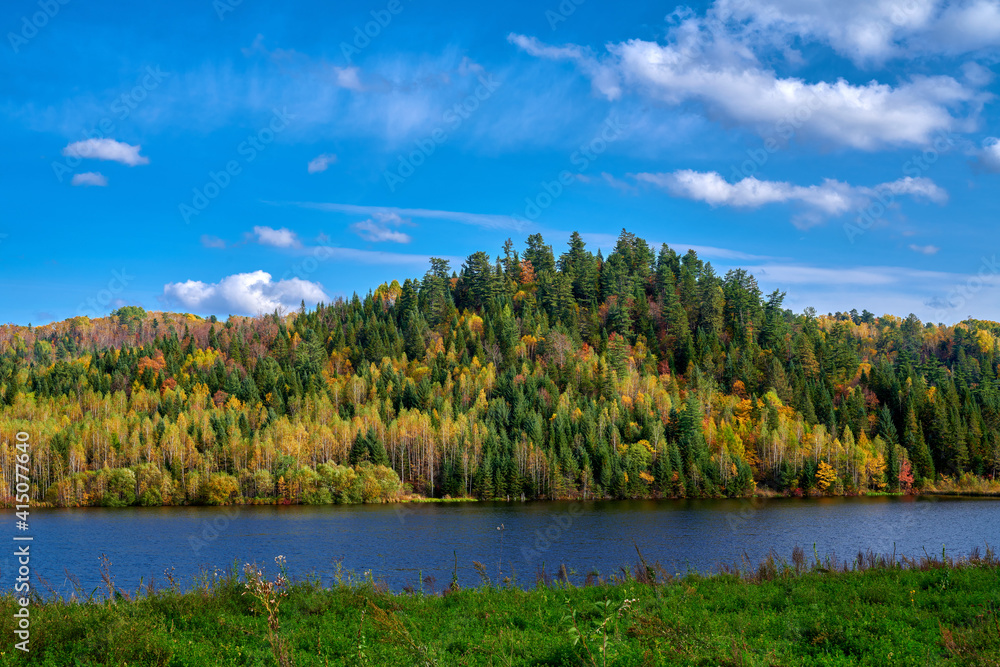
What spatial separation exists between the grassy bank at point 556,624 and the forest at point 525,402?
84479mm

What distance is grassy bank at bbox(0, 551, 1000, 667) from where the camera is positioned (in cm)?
1184

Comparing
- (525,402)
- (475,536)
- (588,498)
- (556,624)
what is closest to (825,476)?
(588,498)

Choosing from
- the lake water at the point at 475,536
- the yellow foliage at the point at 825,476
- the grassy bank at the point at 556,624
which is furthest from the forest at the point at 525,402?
the grassy bank at the point at 556,624

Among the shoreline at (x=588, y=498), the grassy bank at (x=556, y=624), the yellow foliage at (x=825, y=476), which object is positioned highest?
the grassy bank at (x=556, y=624)

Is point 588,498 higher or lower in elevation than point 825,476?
lower

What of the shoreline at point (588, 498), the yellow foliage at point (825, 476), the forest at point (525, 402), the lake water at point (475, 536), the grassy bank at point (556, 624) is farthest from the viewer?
the yellow foliage at point (825, 476)

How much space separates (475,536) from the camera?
58.2 metres

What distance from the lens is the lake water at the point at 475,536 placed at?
41719mm

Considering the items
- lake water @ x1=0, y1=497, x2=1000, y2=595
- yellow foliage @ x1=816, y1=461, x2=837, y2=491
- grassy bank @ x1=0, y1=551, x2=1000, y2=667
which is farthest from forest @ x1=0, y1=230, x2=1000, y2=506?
grassy bank @ x1=0, y1=551, x2=1000, y2=667

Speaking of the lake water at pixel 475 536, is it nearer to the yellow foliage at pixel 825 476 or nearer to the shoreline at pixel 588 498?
the shoreline at pixel 588 498

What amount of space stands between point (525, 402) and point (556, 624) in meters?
106

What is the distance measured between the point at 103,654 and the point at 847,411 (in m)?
133

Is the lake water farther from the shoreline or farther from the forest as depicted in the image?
the forest

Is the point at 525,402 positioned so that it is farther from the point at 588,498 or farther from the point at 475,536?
the point at 475,536
